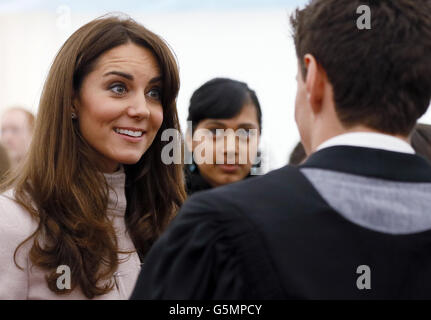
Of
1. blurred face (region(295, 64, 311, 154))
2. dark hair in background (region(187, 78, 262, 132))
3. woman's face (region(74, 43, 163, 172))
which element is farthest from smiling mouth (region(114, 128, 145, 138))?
dark hair in background (region(187, 78, 262, 132))

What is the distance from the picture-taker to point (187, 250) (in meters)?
1.22

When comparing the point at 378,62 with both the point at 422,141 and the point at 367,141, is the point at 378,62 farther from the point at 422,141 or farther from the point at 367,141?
the point at 422,141

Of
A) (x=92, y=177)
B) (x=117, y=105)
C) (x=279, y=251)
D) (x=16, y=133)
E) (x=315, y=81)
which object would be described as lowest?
(x=16, y=133)

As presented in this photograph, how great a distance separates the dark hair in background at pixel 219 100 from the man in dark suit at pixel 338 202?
2.15m

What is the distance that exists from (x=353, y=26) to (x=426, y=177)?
0.36 metres

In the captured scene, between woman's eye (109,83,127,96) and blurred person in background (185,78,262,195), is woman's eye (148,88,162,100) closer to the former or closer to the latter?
woman's eye (109,83,127,96)

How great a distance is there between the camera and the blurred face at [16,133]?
5412mm

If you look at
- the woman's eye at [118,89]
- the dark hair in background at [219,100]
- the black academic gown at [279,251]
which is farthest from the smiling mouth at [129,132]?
the dark hair in background at [219,100]

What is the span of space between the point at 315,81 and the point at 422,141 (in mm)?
899

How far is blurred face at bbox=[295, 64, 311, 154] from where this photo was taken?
1417 millimetres

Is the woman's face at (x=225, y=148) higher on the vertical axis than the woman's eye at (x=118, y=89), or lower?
lower

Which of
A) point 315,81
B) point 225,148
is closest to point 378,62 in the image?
point 315,81

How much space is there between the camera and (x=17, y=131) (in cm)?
544

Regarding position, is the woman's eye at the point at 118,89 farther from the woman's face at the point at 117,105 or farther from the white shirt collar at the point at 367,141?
the white shirt collar at the point at 367,141
